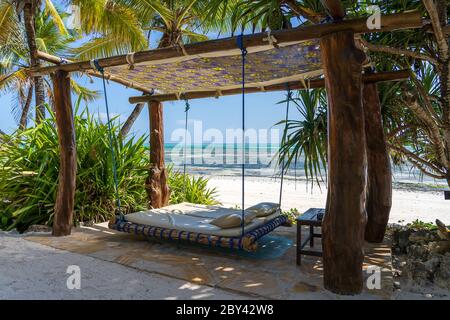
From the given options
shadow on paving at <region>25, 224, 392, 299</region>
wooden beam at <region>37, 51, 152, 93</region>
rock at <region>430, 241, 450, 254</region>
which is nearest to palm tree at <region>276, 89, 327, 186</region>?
shadow on paving at <region>25, 224, 392, 299</region>

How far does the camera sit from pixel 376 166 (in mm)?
3348

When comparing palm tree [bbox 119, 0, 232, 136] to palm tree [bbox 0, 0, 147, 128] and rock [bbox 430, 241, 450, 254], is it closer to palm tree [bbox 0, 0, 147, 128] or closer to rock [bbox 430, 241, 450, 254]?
palm tree [bbox 0, 0, 147, 128]

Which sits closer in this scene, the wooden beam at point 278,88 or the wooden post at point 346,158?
the wooden post at point 346,158

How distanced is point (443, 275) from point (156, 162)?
149 inches

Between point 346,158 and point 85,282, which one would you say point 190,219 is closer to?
point 85,282

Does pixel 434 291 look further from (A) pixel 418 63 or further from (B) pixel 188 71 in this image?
(B) pixel 188 71

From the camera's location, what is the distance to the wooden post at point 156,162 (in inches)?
195

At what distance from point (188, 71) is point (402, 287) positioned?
9.04 ft

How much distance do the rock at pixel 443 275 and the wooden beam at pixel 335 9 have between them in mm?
1939

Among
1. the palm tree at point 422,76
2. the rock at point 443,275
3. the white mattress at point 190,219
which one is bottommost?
the rock at point 443,275

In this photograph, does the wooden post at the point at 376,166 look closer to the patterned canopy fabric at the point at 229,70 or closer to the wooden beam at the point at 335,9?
the patterned canopy fabric at the point at 229,70

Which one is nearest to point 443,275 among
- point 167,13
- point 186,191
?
point 186,191

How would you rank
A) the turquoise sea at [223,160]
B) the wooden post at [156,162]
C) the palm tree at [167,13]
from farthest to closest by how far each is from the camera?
the turquoise sea at [223,160], the palm tree at [167,13], the wooden post at [156,162]

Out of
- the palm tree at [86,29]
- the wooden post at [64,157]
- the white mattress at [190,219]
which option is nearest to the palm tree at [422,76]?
the white mattress at [190,219]
